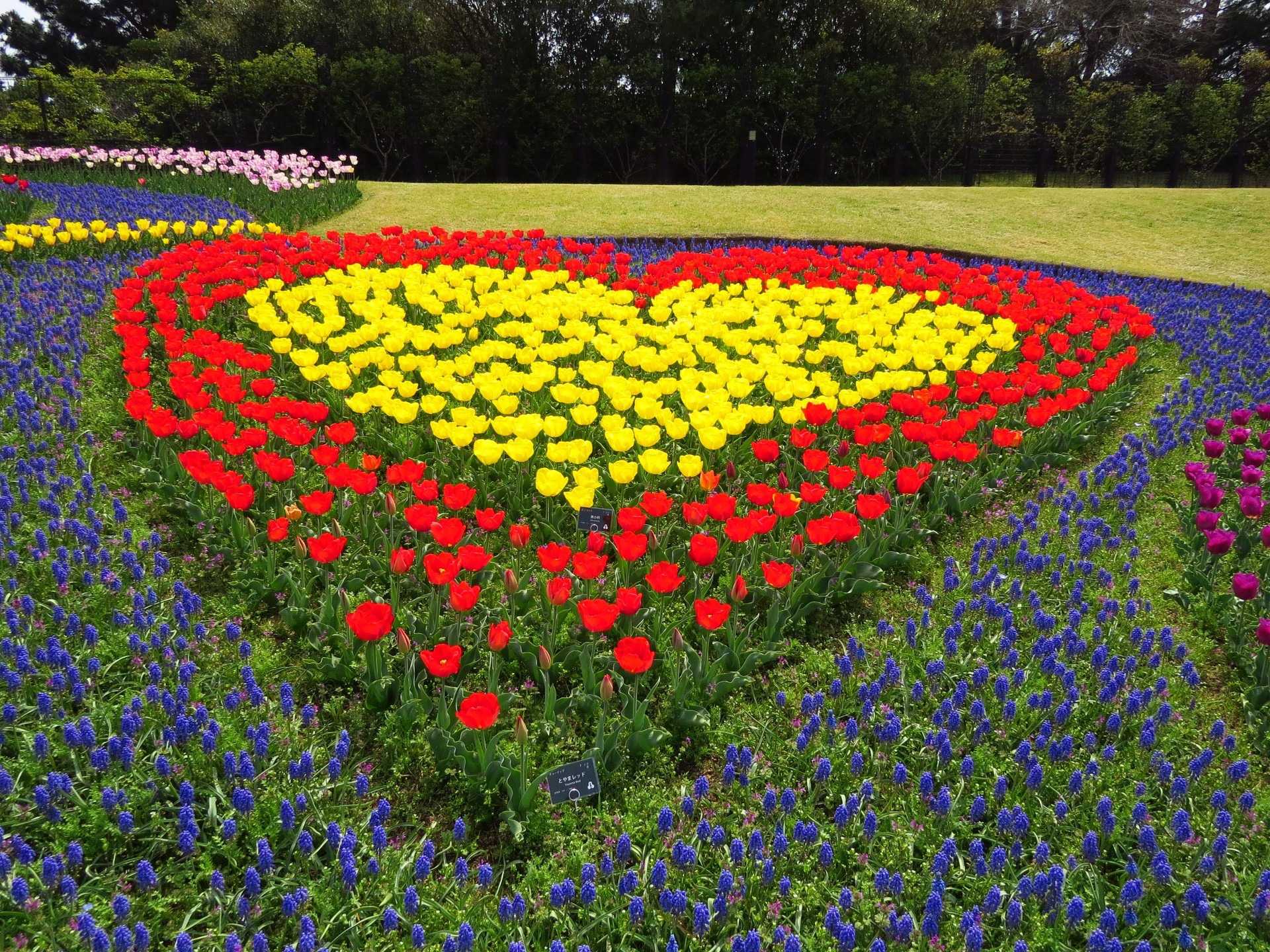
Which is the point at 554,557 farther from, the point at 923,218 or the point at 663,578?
the point at 923,218

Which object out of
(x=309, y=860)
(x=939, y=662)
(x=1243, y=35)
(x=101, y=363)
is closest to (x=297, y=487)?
(x=309, y=860)

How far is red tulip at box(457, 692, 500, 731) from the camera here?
2.93m

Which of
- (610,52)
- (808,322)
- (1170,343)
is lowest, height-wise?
(1170,343)

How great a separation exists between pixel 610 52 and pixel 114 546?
30.5 meters

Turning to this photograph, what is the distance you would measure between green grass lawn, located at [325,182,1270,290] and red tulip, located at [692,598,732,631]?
13.5m

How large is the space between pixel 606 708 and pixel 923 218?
58.8 feet

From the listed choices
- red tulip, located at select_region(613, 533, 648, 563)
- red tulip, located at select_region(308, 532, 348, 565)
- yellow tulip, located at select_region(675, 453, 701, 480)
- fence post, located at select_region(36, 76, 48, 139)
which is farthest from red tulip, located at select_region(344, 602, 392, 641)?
fence post, located at select_region(36, 76, 48, 139)

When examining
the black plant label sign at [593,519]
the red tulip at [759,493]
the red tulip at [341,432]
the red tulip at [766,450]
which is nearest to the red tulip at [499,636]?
the black plant label sign at [593,519]

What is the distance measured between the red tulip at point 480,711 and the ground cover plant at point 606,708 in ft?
0.07

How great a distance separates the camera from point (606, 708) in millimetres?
3730

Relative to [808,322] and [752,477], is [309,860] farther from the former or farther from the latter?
[808,322]

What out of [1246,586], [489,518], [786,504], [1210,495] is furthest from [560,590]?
[1210,495]

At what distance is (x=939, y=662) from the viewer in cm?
381

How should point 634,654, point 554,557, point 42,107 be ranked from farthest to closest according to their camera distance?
point 42,107
point 554,557
point 634,654
